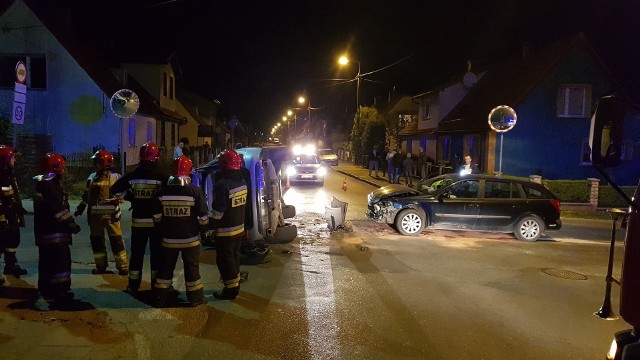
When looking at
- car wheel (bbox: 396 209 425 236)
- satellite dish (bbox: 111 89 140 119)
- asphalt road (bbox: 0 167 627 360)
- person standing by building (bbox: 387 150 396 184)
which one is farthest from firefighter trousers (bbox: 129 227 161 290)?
person standing by building (bbox: 387 150 396 184)

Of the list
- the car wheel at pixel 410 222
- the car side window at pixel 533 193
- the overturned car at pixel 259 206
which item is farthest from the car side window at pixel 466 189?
the overturned car at pixel 259 206

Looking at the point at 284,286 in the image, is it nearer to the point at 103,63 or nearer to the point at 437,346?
the point at 437,346

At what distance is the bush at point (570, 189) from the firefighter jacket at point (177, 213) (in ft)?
50.7

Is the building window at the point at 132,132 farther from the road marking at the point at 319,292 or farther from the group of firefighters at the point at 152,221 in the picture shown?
the group of firefighters at the point at 152,221

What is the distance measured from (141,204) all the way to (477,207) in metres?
7.87

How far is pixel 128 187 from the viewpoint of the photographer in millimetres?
7023

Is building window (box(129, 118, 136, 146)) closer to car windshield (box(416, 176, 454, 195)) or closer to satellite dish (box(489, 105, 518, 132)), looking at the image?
satellite dish (box(489, 105, 518, 132))

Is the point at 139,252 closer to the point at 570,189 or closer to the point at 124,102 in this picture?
the point at 124,102

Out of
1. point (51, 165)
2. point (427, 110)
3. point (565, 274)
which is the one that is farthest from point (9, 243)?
point (427, 110)

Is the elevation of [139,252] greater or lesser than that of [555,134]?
lesser

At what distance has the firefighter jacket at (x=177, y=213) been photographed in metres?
6.29

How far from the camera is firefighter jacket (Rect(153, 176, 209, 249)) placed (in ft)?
20.6

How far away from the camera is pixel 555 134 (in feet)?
79.4

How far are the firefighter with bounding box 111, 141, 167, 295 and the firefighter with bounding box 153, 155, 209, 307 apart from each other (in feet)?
1.64
